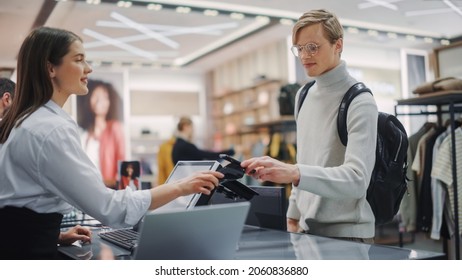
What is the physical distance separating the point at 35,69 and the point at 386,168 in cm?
101

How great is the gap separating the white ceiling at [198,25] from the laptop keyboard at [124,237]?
127 centimetres

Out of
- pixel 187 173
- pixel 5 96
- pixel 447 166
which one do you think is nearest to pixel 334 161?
pixel 187 173

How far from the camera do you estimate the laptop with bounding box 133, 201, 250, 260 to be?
91 cm

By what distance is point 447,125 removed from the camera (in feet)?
11.3

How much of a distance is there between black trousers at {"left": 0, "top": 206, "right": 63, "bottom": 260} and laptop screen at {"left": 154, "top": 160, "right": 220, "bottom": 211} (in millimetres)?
361

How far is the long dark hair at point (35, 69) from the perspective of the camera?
1.19m

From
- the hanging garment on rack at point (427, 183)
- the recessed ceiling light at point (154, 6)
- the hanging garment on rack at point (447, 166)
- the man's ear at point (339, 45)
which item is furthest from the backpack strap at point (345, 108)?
the recessed ceiling light at point (154, 6)

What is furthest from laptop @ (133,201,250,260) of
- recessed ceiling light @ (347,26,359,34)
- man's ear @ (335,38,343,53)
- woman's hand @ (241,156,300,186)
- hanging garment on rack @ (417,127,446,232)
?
recessed ceiling light @ (347,26,359,34)

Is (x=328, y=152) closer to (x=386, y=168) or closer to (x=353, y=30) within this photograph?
(x=386, y=168)

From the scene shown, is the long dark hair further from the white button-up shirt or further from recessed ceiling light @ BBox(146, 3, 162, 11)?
recessed ceiling light @ BBox(146, 3, 162, 11)

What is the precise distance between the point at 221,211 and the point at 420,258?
45cm

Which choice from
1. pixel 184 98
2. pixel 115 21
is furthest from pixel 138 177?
pixel 184 98
